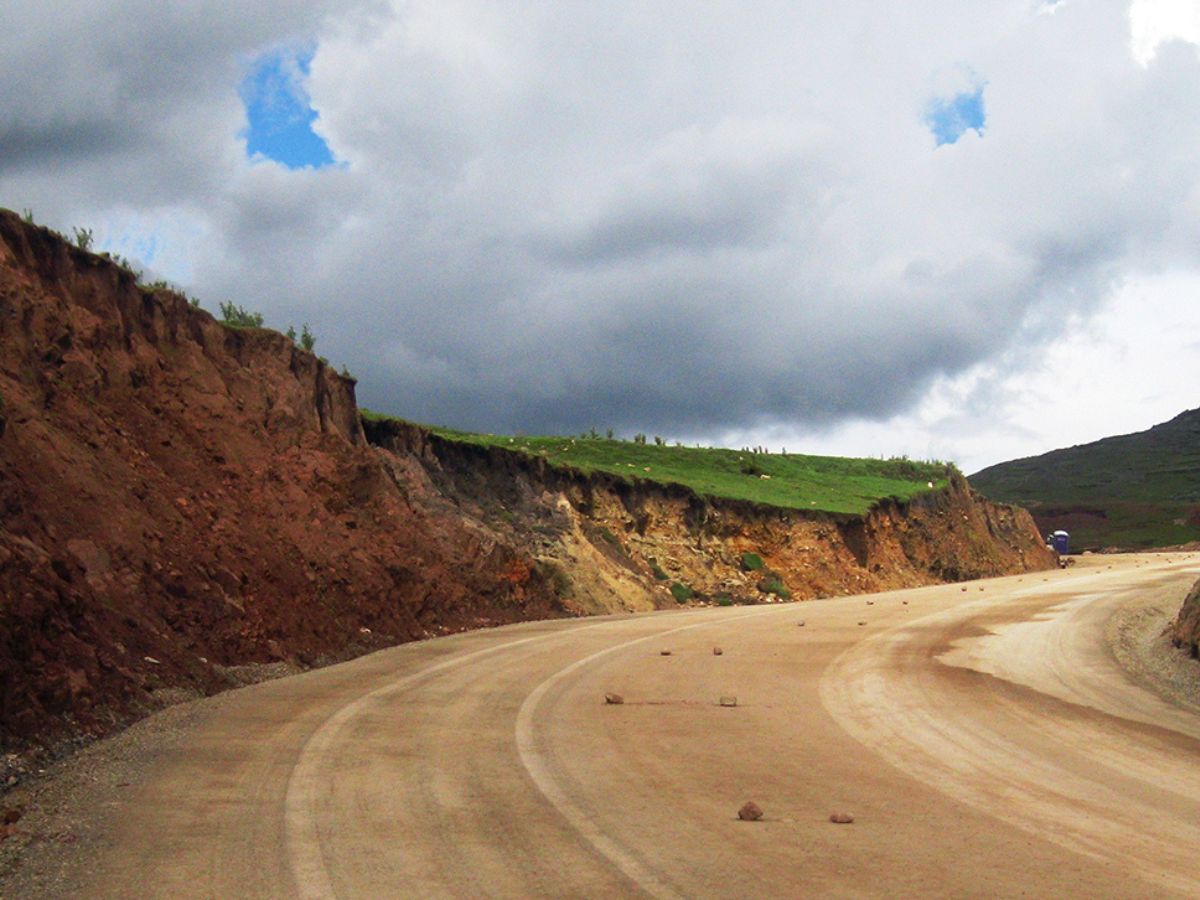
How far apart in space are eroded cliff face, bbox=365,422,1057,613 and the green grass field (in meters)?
0.87

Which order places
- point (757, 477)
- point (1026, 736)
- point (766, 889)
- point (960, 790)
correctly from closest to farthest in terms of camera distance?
1. point (766, 889)
2. point (960, 790)
3. point (1026, 736)
4. point (757, 477)

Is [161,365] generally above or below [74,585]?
above

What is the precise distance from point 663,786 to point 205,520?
12206 mm

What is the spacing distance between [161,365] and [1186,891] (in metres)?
19.8

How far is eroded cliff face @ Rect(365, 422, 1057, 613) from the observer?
34.0m

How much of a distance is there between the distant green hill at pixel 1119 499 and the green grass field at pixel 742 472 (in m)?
61.7

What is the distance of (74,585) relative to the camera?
13.2 metres

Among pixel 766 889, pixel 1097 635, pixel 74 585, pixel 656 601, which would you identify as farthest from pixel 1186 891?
pixel 656 601

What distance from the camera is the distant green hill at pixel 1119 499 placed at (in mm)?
121000

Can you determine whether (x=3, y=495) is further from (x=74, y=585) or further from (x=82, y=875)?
(x=82, y=875)

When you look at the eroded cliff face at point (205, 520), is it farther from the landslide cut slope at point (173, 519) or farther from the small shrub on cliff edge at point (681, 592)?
the small shrub on cliff edge at point (681, 592)

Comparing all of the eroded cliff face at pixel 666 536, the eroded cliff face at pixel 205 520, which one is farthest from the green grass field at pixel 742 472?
the eroded cliff face at pixel 205 520

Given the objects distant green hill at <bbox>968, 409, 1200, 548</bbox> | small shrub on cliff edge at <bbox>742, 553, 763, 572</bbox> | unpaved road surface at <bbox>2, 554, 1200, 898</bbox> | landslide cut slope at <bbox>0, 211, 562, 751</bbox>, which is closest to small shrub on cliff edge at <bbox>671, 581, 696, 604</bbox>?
small shrub on cliff edge at <bbox>742, 553, 763, 572</bbox>

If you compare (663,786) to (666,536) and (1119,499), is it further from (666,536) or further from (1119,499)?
(1119,499)
